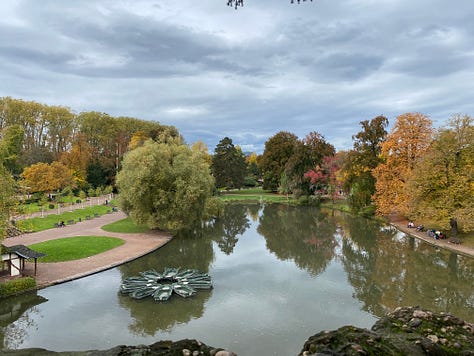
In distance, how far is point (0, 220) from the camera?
1617 cm

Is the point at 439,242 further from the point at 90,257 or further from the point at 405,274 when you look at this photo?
the point at 90,257

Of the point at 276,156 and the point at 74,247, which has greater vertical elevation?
the point at 276,156

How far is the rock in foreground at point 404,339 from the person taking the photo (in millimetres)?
8047

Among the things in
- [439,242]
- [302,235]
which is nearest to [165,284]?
[302,235]

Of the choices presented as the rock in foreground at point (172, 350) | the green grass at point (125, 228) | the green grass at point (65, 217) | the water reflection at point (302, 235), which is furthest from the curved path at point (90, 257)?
the rock in foreground at point (172, 350)

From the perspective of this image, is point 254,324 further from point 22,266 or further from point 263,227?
point 263,227

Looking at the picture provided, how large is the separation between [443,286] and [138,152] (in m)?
25.9

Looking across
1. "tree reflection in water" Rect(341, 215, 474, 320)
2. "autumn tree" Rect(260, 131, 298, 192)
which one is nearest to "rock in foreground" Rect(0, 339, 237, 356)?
"tree reflection in water" Rect(341, 215, 474, 320)

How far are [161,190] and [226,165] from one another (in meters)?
41.8

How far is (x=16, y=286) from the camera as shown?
1727cm

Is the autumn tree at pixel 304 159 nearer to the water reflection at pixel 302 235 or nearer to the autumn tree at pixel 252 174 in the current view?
the water reflection at pixel 302 235

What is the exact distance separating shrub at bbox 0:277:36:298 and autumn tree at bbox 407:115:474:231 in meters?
27.6

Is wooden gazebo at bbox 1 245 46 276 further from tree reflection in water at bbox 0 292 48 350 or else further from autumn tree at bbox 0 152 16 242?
autumn tree at bbox 0 152 16 242

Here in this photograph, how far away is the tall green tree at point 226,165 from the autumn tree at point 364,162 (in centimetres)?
3264
